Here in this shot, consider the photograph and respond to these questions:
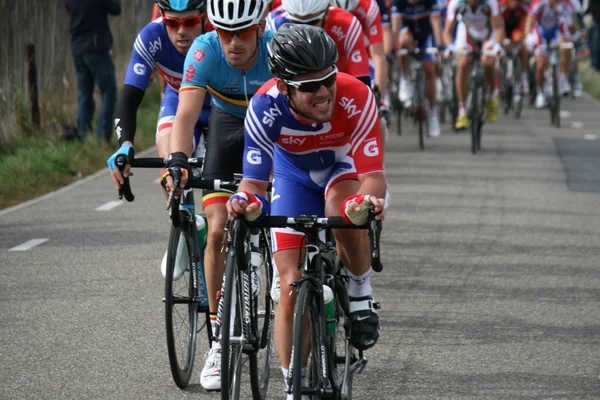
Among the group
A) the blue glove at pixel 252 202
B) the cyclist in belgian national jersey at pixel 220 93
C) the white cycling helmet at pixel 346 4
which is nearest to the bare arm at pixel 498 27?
the white cycling helmet at pixel 346 4

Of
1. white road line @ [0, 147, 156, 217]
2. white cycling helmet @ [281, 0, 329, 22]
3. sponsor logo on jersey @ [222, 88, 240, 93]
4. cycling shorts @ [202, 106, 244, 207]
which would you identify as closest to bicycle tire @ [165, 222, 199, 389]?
cycling shorts @ [202, 106, 244, 207]

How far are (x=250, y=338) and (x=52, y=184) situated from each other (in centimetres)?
889

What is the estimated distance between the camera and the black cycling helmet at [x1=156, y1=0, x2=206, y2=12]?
262 inches

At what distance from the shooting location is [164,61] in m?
7.16

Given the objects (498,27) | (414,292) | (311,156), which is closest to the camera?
(311,156)

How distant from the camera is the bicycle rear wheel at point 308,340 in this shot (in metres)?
4.72

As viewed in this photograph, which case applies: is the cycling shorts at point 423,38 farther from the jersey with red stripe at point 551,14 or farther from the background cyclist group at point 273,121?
the background cyclist group at point 273,121

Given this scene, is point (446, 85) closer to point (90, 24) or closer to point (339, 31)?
point (90, 24)

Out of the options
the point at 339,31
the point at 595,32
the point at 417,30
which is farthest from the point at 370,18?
the point at 595,32

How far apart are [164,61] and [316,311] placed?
2670 mm

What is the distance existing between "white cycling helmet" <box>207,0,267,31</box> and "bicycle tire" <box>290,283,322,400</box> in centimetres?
175

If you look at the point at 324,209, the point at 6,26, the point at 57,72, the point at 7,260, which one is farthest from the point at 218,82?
the point at 57,72

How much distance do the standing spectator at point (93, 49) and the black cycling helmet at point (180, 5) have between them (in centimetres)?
873

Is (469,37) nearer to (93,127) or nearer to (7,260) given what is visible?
(93,127)
